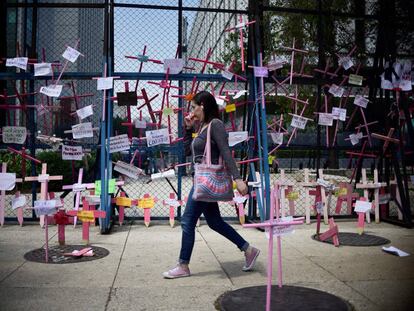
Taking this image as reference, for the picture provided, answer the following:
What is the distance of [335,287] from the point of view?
3873 millimetres

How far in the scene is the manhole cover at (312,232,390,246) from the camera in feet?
18.7

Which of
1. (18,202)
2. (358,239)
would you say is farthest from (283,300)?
(18,202)

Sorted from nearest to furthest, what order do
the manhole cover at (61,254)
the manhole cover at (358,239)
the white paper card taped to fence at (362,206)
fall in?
the manhole cover at (61,254), the manhole cover at (358,239), the white paper card taped to fence at (362,206)

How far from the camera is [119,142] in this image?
21.0ft

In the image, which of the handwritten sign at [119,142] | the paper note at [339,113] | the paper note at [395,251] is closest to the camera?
the paper note at [395,251]

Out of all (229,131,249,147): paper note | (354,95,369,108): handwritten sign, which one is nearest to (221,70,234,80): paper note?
(229,131,249,147): paper note

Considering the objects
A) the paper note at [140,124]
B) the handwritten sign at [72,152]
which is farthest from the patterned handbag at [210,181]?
the handwritten sign at [72,152]

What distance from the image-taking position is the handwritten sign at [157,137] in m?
6.74

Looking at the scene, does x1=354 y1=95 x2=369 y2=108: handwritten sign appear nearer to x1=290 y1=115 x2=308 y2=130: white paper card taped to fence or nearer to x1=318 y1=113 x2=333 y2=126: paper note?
x1=318 y1=113 x2=333 y2=126: paper note

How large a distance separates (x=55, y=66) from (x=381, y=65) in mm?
5788

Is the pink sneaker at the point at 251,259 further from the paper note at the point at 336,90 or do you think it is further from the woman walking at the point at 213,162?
the paper note at the point at 336,90

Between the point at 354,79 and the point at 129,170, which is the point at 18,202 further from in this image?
the point at 354,79

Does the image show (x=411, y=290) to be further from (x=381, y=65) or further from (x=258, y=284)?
(x=381, y=65)

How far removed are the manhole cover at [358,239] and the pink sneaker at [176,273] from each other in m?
2.50
